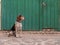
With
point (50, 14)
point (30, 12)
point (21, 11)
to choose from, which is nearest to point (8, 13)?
point (21, 11)

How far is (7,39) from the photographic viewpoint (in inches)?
477

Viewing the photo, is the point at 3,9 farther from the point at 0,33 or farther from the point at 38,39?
the point at 38,39

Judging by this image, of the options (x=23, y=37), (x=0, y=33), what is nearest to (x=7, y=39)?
(x=23, y=37)

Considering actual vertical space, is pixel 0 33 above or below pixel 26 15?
below

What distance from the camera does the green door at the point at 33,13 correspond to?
46.4 feet

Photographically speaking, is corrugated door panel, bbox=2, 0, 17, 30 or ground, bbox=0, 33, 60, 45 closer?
ground, bbox=0, 33, 60, 45

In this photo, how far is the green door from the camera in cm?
1414

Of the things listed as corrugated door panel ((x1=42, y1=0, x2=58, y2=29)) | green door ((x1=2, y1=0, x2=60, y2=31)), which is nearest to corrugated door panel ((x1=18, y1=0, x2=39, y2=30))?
green door ((x1=2, y1=0, x2=60, y2=31))

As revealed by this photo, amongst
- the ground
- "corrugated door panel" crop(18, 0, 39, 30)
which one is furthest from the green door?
the ground

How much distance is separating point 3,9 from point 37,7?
70.8 inches

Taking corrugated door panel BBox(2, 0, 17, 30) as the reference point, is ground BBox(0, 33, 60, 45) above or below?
below

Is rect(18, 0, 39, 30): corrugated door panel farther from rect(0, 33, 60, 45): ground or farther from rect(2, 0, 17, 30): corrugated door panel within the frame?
rect(0, 33, 60, 45): ground

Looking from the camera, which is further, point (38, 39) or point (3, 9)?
point (3, 9)

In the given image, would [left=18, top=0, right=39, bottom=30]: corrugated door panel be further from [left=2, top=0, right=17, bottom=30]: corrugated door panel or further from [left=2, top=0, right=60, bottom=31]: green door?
[left=2, top=0, right=17, bottom=30]: corrugated door panel
